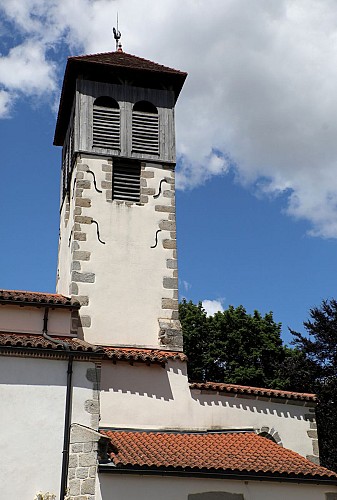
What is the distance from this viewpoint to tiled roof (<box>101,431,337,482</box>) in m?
11.2

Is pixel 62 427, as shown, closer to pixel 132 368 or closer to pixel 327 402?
pixel 132 368

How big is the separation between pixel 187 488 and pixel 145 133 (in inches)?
383

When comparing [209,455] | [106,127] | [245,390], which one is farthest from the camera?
[106,127]

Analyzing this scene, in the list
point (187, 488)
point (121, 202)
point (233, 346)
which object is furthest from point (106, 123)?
point (233, 346)

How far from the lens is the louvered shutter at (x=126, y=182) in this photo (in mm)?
16516

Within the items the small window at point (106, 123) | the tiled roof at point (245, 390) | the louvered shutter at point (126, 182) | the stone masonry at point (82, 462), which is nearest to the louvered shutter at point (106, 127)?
the small window at point (106, 123)

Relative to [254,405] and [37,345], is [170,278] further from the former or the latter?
[37,345]

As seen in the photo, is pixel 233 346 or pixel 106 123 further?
pixel 233 346

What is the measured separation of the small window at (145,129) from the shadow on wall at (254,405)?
6.71 m

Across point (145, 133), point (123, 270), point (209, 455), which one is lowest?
point (209, 455)

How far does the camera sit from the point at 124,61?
699 inches

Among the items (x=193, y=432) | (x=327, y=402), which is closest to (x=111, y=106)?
(x=193, y=432)

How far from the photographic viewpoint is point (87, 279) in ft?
50.2

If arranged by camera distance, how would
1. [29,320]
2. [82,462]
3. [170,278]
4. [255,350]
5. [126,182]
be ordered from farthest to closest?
[255,350] < [126,182] < [170,278] < [29,320] < [82,462]
